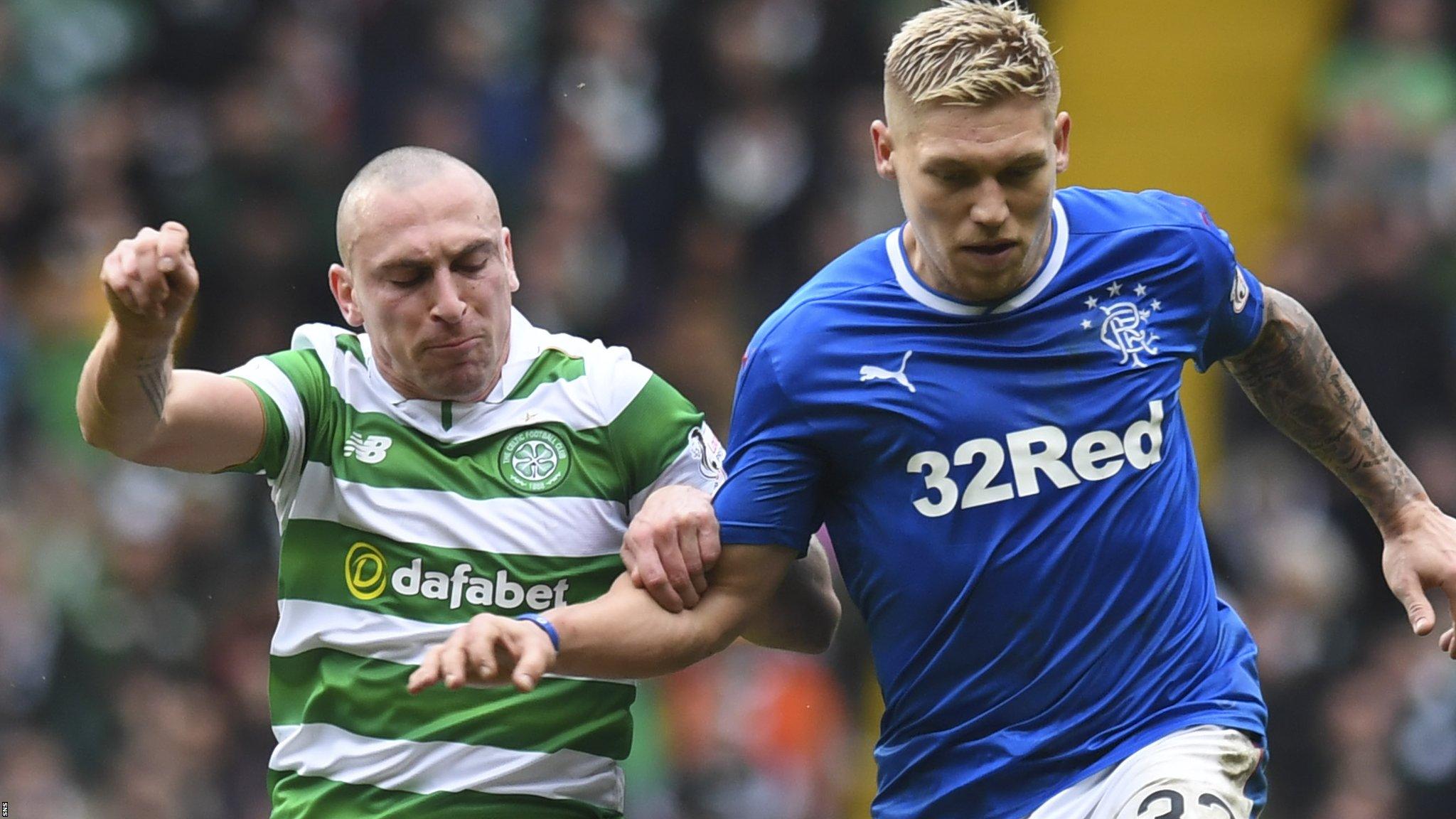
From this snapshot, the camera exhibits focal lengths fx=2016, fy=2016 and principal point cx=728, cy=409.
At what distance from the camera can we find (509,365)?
452cm

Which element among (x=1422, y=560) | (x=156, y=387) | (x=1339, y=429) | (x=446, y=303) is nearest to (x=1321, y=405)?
(x=1339, y=429)

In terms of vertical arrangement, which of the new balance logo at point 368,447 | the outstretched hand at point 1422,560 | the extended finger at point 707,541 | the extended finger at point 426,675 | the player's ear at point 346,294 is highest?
the player's ear at point 346,294

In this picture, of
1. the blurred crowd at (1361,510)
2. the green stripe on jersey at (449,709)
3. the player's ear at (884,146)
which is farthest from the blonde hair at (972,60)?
the blurred crowd at (1361,510)

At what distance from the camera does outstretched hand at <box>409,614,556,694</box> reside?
3.56 m

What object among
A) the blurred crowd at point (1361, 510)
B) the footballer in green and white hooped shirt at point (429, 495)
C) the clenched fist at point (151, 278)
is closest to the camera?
the clenched fist at point (151, 278)

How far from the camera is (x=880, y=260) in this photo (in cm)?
428

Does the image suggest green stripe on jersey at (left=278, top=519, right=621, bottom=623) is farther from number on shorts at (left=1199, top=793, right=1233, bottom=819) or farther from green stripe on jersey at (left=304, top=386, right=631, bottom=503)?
number on shorts at (left=1199, top=793, right=1233, bottom=819)

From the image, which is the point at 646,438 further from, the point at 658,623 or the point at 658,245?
the point at 658,245

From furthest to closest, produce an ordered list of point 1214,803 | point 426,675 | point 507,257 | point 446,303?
point 507,257, point 446,303, point 1214,803, point 426,675

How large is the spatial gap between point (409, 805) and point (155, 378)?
1.03m

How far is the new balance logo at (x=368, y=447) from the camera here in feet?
14.4

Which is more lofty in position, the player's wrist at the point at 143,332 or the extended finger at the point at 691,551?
the player's wrist at the point at 143,332

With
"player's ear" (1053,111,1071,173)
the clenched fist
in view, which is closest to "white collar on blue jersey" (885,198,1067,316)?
"player's ear" (1053,111,1071,173)

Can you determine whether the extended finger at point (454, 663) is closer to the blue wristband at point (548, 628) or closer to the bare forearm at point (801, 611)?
the blue wristband at point (548, 628)
